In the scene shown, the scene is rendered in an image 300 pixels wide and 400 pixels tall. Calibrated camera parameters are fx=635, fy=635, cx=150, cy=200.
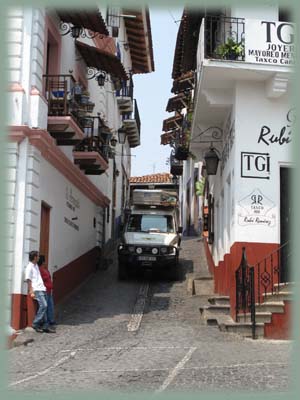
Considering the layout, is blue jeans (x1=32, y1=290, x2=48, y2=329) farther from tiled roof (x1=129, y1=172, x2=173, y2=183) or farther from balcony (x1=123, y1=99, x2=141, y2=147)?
tiled roof (x1=129, y1=172, x2=173, y2=183)

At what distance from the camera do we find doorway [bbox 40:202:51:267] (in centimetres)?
1380

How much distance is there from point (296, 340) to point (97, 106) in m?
12.3

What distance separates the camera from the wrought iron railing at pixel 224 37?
12.4 m

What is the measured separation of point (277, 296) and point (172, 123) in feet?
66.8

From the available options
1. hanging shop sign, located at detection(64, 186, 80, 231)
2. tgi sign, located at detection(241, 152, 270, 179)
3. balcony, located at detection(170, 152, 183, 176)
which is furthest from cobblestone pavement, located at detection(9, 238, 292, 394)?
balcony, located at detection(170, 152, 183, 176)

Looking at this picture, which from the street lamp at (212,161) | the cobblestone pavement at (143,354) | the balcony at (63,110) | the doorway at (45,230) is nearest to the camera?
the cobblestone pavement at (143,354)

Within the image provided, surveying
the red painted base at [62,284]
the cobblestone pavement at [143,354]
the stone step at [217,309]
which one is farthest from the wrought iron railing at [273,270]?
the red painted base at [62,284]

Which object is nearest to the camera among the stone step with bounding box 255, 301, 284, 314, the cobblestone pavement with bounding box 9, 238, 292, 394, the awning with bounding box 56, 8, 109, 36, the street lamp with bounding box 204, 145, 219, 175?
the cobblestone pavement with bounding box 9, 238, 292, 394

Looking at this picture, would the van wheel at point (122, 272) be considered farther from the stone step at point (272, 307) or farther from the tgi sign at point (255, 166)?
the stone step at point (272, 307)

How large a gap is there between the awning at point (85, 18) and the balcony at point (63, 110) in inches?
51.1

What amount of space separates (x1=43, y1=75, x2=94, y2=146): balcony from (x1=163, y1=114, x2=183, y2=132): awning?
51.1ft

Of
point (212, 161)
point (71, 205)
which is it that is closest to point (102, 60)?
point (71, 205)

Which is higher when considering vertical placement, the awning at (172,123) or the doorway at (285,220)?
the awning at (172,123)

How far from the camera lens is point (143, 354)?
9609 millimetres
